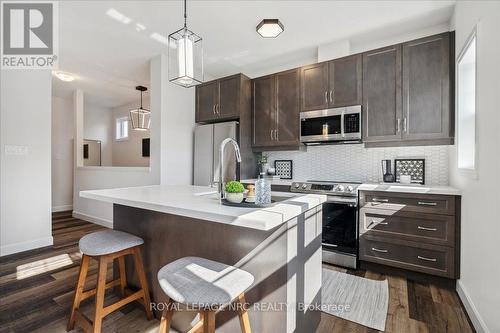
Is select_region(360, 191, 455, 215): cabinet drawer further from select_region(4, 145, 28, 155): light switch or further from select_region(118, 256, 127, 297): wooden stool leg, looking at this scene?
select_region(4, 145, 28, 155): light switch

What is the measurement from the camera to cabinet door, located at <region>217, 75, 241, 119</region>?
3590 millimetres

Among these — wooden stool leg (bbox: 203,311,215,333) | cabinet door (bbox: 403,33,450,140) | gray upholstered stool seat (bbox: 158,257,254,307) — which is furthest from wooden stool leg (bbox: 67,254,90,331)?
cabinet door (bbox: 403,33,450,140)

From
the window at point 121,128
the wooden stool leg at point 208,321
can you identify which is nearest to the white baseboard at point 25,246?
the wooden stool leg at point 208,321

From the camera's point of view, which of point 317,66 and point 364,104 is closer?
point 364,104

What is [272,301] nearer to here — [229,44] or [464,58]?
[464,58]

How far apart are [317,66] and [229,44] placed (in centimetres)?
121

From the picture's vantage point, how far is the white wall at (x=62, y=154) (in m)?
5.75

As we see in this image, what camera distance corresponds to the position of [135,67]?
4.03 meters

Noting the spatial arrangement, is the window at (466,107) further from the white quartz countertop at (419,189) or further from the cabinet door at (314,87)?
the cabinet door at (314,87)

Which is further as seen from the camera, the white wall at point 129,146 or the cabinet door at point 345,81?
the white wall at point 129,146

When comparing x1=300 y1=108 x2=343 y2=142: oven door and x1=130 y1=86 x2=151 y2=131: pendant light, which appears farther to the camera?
x1=130 y1=86 x2=151 y2=131: pendant light

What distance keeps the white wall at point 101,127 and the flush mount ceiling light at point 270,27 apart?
5874 millimetres

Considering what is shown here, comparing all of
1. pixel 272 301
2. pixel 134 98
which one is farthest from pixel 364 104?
Result: pixel 134 98

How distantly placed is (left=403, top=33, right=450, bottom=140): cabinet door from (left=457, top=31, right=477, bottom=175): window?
0.16 metres
